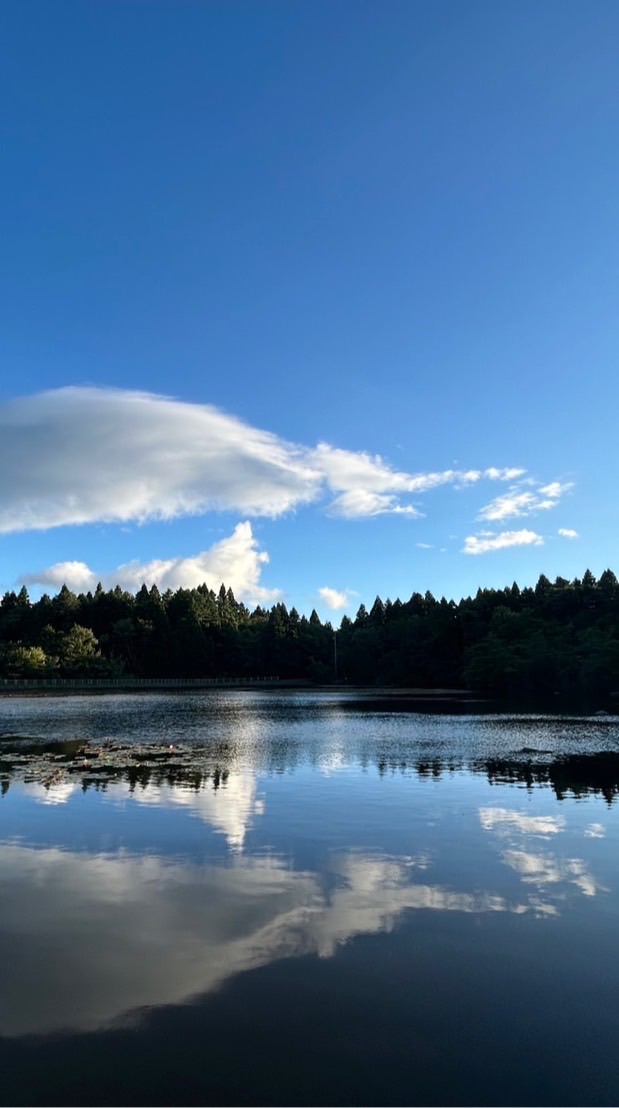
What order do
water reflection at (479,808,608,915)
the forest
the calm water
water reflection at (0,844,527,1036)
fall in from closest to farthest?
the calm water < water reflection at (0,844,527,1036) < water reflection at (479,808,608,915) < the forest

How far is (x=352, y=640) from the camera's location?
5571 inches

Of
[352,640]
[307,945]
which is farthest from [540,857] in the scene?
[352,640]

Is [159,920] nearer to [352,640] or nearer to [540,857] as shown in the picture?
[540,857]

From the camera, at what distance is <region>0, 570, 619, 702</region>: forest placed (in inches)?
3533

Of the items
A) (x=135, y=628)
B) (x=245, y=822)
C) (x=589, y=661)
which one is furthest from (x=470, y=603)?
(x=245, y=822)

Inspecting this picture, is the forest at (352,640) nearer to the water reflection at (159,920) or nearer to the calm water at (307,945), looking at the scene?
the calm water at (307,945)

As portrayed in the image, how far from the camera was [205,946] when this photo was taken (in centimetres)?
893

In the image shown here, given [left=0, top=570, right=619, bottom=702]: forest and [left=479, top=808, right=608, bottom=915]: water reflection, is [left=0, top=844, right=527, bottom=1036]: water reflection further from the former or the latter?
[left=0, top=570, right=619, bottom=702]: forest

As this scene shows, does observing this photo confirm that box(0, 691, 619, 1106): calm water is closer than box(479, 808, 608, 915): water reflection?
Yes

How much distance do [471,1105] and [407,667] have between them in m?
117

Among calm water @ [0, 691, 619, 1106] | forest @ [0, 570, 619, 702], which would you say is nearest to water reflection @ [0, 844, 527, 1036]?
calm water @ [0, 691, 619, 1106]

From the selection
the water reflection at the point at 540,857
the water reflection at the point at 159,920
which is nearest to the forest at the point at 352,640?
the water reflection at the point at 540,857

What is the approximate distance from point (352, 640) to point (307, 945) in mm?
133428

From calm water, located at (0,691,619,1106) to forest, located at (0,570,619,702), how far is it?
62.6 m
